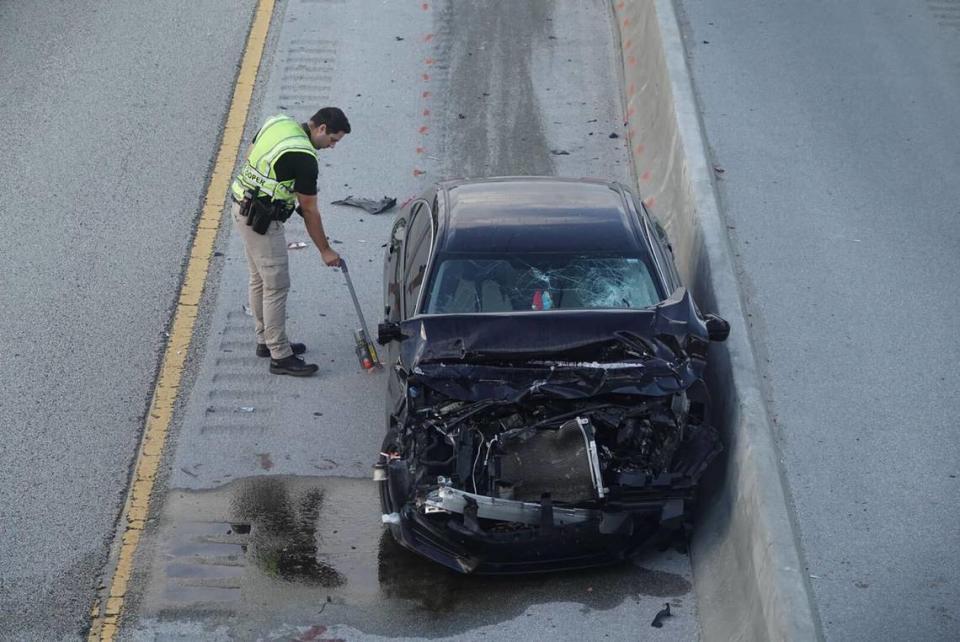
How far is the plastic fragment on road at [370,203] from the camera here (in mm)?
10672

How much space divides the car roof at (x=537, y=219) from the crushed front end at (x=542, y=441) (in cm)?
71

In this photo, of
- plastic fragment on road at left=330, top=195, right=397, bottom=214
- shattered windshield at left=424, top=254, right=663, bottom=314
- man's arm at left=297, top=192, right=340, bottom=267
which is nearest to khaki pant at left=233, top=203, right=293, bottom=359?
man's arm at left=297, top=192, right=340, bottom=267

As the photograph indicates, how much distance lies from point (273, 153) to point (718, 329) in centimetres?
308

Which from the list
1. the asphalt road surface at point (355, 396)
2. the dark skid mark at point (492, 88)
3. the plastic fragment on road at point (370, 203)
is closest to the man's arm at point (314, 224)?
the asphalt road surface at point (355, 396)

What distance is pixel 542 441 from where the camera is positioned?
712cm

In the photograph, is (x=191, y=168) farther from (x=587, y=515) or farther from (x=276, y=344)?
(x=587, y=515)

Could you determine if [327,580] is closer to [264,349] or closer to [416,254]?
[416,254]

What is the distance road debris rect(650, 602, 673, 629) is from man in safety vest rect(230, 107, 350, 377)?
3.18 metres

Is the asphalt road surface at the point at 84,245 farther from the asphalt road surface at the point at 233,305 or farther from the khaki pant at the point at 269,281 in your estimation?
the khaki pant at the point at 269,281

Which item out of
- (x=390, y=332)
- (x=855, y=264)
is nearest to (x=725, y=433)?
(x=390, y=332)

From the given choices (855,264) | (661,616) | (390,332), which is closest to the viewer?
(661,616)

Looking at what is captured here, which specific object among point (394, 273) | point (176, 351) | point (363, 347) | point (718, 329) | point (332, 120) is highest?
point (332, 120)

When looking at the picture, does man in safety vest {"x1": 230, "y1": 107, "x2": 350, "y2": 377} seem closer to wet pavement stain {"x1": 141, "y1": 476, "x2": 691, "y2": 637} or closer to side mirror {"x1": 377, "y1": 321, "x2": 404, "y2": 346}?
side mirror {"x1": 377, "y1": 321, "x2": 404, "y2": 346}

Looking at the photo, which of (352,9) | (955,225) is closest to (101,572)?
(955,225)
